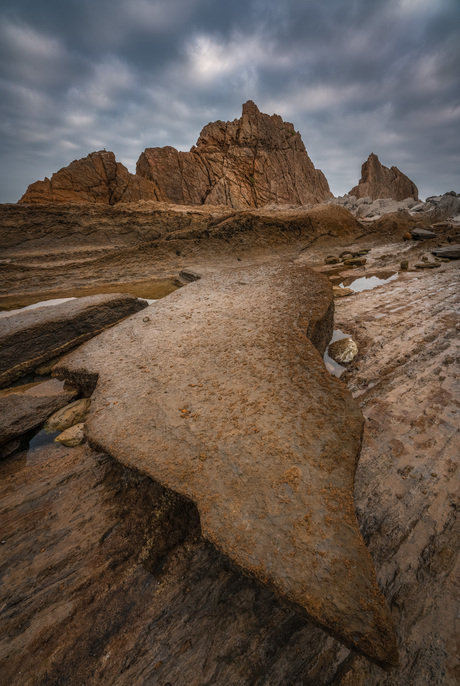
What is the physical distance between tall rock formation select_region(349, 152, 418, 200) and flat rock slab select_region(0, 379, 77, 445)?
135 ft

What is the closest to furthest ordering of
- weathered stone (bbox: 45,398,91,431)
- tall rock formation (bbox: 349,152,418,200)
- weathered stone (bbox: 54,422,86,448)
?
weathered stone (bbox: 54,422,86,448)
weathered stone (bbox: 45,398,91,431)
tall rock formation (bbox: 349,152,418,200)

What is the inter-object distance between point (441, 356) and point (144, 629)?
9.94 ft

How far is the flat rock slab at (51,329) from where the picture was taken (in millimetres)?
2457

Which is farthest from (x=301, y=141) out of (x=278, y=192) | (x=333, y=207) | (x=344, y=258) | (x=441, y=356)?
(x=441, y=356)

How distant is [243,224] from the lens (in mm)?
7852

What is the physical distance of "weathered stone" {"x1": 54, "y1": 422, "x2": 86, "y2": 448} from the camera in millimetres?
1734

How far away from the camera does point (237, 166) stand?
20.2m

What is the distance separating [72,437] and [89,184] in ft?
51.7

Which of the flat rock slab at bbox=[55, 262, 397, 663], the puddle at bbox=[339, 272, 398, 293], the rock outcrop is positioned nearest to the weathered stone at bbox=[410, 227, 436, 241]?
the puddle at bbox=[339, 272, 398, 293]

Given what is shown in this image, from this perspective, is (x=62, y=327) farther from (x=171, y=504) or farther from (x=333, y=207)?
(x=333, y=207)

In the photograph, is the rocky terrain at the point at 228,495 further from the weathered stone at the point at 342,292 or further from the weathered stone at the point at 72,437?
the weathered stone at the point at 342,292

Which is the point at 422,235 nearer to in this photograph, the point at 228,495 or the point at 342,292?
the point at 342,292

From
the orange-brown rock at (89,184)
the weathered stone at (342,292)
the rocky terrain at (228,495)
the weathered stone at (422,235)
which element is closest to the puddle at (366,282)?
the weathered stone at (342,292)

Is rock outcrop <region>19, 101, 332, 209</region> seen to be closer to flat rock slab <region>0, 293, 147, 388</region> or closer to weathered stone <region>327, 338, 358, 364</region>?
flat rock slab <region>0, 293, 147, 388</region>
